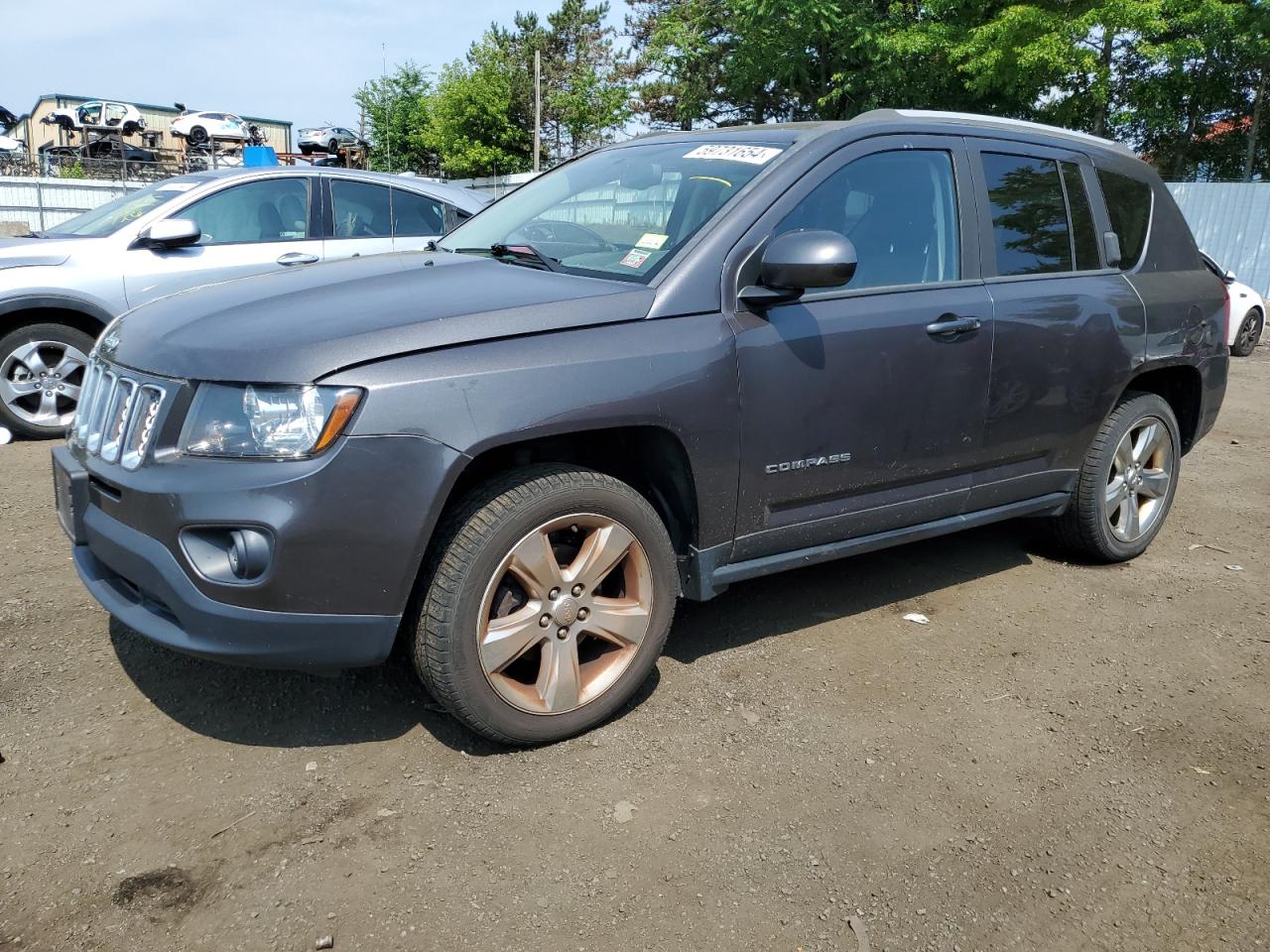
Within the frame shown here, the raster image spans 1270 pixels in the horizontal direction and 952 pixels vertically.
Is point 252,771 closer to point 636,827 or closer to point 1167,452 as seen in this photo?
point 636,827

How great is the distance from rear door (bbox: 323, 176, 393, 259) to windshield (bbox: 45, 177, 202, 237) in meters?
0.89

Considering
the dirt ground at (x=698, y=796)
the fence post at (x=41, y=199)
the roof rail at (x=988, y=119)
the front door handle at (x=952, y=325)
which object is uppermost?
the fence post at (x=41, y=199)

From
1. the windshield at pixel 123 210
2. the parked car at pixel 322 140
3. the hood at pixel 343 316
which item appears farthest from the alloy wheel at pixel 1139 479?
the parked car at pixel 322 140

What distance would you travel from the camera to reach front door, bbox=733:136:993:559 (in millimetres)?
3236

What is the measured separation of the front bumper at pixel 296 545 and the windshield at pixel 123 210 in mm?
4790

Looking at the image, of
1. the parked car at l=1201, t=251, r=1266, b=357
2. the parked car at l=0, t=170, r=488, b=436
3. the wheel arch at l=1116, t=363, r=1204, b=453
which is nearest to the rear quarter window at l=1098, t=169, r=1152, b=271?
the wheel arch at l=1116, t=363, r=1204, b=453

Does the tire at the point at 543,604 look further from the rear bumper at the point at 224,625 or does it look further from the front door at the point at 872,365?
the front door at the point at 872,365

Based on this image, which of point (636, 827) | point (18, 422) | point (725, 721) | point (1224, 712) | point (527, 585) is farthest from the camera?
point (18, 422)

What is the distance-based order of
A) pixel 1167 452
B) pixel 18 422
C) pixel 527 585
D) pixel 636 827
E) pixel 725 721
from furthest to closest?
pixel 18 422
pixel 1167 452
pixel 725 721
pixel 527 585
pixel 636 827

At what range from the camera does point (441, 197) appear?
762 centimetres

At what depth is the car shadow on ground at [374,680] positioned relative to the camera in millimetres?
3086

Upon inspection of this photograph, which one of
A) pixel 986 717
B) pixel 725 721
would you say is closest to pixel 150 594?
pixel 725 721

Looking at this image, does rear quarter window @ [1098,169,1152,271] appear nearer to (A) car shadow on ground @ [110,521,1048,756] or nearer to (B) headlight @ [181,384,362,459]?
(A) car shadow on ground @ [110,521,1048,756]

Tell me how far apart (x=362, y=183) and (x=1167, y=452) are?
5486mm
